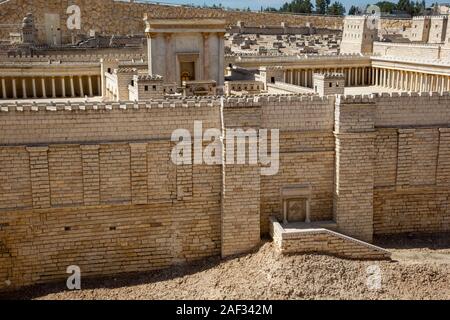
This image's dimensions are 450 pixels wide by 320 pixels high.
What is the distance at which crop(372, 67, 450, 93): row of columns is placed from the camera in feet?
101

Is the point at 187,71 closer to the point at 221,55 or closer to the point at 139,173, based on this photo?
the point at 221,55

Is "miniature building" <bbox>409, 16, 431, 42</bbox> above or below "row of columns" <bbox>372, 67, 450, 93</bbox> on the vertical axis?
above

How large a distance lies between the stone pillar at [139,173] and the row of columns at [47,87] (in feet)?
59.8

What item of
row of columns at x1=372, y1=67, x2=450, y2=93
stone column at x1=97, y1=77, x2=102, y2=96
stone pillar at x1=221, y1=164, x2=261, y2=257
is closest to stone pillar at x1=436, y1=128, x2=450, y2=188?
stone pillar at x1=221, y1=164, x2=261, y2=257

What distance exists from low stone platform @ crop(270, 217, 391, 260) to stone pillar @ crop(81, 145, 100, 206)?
4928mm

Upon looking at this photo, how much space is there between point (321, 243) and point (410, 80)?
20.6 m

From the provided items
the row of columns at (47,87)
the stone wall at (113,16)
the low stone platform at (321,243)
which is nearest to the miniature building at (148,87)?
the low stone platform at (321,243)

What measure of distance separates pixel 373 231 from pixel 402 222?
3.16 ft

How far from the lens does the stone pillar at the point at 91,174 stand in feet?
52.1

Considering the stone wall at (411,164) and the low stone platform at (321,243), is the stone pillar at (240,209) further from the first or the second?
the stone wall at (411,164)

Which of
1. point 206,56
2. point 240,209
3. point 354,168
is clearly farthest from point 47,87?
point 354,168

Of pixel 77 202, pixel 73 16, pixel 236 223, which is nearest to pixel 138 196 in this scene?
pixel 77 202

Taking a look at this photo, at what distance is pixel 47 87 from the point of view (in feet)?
109

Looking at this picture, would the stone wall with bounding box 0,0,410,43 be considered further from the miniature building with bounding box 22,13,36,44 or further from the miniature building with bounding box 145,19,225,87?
the miniature building with bounding box 145,19,225,87
